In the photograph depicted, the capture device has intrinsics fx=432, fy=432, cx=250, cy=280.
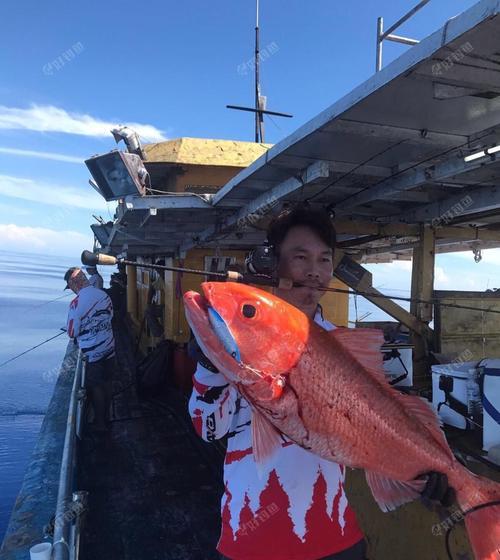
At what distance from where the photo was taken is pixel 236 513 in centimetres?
181

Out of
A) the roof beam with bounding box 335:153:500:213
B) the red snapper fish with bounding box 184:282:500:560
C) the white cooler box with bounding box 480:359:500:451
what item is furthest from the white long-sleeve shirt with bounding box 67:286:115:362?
the red snapper fish with bounding box 184:282:500:560

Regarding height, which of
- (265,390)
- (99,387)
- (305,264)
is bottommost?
(99,387)

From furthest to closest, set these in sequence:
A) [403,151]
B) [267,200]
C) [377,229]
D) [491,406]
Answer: [377,229] < [267,200] < [491,406] < [403,151]

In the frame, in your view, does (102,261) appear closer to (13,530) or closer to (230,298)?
(230,298)

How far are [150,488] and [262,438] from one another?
15.1 ft

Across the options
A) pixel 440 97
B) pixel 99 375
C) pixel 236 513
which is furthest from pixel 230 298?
pixel 99 375

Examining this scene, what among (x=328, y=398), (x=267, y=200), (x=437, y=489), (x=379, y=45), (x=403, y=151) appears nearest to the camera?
(x=328, y=398)

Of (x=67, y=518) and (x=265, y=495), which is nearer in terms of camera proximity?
(x=265, y=495)

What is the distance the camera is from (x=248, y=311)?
5.00ft

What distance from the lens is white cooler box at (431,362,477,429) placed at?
3799 mm

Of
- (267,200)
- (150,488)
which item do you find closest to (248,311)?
(267,200)

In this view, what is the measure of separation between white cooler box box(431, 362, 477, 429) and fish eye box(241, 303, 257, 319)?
9.42 ft

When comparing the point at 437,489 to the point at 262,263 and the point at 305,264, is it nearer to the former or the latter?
the point at 305,264

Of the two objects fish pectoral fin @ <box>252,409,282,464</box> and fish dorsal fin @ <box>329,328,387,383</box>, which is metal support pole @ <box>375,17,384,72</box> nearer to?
fish dorsal fin @ <box>329,328,387,383</box>
